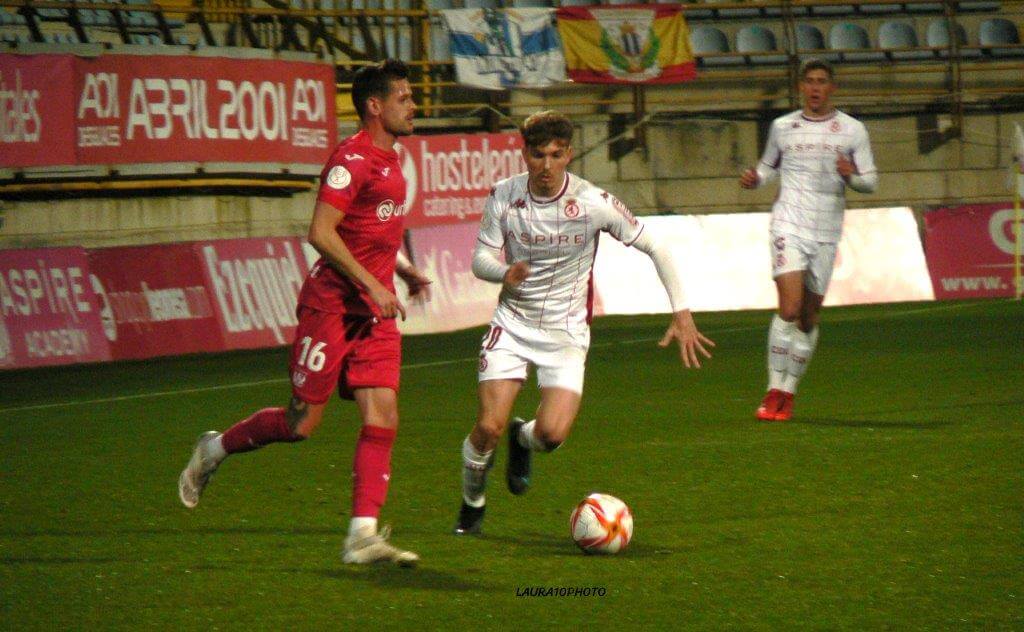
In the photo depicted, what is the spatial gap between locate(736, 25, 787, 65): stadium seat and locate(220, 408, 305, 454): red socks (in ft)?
72.2

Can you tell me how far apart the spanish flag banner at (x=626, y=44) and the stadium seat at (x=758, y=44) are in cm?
265

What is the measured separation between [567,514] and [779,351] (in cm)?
358

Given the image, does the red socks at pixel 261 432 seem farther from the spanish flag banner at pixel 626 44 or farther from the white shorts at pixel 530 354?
the spanish flag banner at pixel 626 44

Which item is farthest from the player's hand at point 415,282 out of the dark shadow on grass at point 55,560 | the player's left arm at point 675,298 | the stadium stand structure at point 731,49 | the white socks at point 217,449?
the stadium stand structure at point 731,49

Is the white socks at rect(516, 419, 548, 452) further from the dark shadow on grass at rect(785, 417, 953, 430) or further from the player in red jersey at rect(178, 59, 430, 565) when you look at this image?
the dark shadow on grass at rect(785, 417, 953, 430)

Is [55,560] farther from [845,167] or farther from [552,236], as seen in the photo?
[845,167]

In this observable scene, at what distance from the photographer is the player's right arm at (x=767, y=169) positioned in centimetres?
1062

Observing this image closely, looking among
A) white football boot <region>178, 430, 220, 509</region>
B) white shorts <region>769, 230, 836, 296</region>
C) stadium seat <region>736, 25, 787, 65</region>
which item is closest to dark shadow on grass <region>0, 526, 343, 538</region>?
white football boot <region>178, 430, 220, 509</region>

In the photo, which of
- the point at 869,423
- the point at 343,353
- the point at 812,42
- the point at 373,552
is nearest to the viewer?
the point at 373,552

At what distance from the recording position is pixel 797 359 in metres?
10.5

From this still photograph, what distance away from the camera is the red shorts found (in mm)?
6418

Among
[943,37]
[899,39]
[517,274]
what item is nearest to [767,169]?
[517,274]

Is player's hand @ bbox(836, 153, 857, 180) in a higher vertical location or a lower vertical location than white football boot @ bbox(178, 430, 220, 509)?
higher

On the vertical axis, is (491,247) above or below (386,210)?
below
